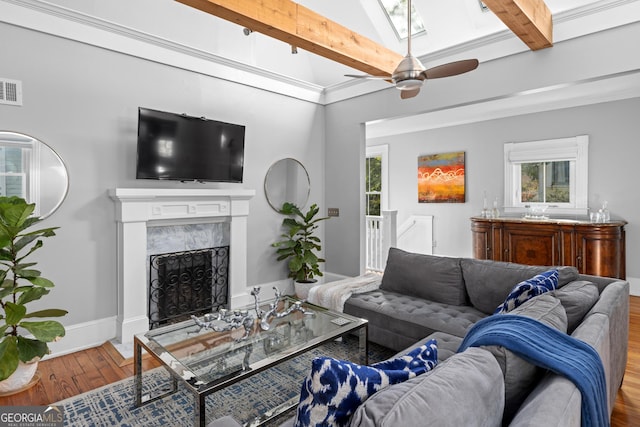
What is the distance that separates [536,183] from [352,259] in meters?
3.16

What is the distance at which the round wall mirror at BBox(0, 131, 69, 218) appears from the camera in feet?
9.30

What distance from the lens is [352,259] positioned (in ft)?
16.6

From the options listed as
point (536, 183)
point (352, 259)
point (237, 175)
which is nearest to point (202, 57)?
point (237, 175)

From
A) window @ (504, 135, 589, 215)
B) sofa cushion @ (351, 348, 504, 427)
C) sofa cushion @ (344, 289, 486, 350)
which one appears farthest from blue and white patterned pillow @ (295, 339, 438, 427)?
window @ (504, 135, 589, 215)

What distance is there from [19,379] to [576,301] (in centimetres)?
349

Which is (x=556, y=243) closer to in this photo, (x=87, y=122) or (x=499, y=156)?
(x=499, y=156)

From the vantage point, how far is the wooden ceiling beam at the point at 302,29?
2.62 meters

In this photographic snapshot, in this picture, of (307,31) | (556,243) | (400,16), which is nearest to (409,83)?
(307,31)

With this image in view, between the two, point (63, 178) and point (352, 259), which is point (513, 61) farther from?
point (63, 178)

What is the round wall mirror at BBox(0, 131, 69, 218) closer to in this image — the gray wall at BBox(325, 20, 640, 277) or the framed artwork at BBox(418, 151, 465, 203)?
the gray wall at BBox(325, 20, 640, 277)

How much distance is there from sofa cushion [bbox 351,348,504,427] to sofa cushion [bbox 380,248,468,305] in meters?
1.90

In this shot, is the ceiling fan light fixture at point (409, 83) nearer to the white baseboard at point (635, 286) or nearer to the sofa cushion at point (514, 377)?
the sofa cushion at point (514, 377)

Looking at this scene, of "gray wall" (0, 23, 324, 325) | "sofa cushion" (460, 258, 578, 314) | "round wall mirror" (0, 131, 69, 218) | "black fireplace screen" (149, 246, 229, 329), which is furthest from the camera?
"black fireplace screen" (149, 246, 229, 329)

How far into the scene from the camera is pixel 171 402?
2.36 metres
